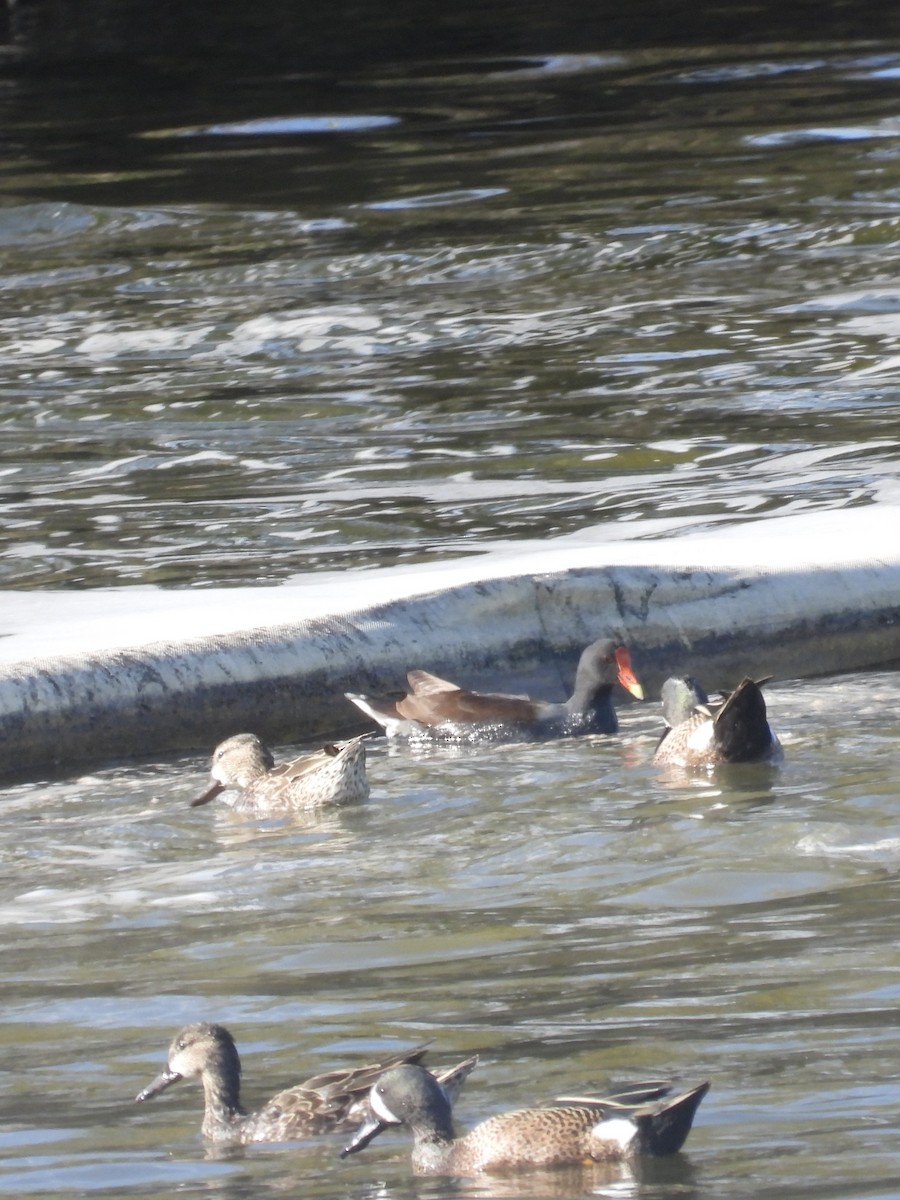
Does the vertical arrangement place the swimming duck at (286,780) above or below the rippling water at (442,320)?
below

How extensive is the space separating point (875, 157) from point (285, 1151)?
1485cm

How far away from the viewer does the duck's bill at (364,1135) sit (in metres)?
3.33

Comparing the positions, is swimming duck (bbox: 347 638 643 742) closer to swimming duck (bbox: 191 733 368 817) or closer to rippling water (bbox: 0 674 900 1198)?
rippling water (bbox: 0 674 900 1198)

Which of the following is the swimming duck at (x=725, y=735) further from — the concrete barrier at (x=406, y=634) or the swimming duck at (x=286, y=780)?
the concrete barrier at (x=406, y=634)

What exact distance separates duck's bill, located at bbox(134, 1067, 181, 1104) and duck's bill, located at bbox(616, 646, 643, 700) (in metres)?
3.15

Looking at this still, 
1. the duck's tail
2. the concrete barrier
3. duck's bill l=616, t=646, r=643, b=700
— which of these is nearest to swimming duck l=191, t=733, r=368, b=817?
the concrete barrier

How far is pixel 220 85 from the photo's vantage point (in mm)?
24656

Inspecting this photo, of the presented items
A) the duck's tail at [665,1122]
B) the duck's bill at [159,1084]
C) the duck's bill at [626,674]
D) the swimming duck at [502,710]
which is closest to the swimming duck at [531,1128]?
the duck's tail at [665,1122]

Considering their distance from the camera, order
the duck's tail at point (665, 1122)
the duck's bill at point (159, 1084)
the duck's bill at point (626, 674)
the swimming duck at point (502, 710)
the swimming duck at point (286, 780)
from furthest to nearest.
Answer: the duck's bill at point (626, 674)
the swimming duck at point (502, 710)
the swimming duck at point (286, 780)
the duck's bill at point (159, 1084)
the duck's tail at point (665, 1122)

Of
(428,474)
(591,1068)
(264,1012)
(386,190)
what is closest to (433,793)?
(264,1012)

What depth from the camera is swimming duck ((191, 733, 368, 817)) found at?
5.73m

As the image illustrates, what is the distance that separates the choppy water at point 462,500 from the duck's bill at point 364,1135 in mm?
45

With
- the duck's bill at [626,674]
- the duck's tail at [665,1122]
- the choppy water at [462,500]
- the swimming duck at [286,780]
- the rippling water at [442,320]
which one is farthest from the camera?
the rippling water at [442,320]

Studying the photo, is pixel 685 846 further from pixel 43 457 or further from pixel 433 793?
pixel 43 457
